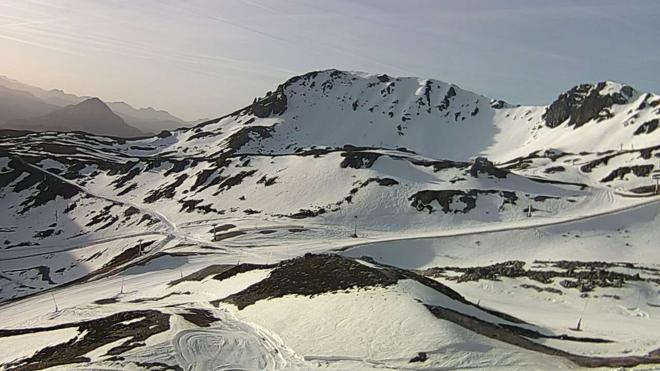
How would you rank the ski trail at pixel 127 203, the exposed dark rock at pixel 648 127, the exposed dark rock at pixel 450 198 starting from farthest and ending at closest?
the exposed dark rock at pixel 648 127 → the ski trail at pixel 127 203 → the exposed dark rock at pixel 450 198

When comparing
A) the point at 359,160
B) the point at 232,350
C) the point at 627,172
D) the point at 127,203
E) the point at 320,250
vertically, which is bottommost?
the point at 320,250

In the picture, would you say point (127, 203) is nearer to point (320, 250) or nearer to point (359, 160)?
point (359, 160)

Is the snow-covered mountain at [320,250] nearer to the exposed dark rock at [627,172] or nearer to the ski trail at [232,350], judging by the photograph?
the ski trail at [232,350]

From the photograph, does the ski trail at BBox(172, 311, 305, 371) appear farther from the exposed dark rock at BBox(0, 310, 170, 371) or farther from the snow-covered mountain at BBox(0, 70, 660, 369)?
the exposed dark rock at BBox(0, 310, 170, 371)

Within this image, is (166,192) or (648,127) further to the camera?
(648,127)

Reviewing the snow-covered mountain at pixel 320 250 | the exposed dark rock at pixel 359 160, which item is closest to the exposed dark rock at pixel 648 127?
the snow-covered mountain at pixel 320 250

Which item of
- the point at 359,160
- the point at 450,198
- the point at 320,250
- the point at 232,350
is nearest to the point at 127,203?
the point at 359,160

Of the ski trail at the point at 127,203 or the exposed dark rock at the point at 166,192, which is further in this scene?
the exposed dark rock at the point at 166,192
